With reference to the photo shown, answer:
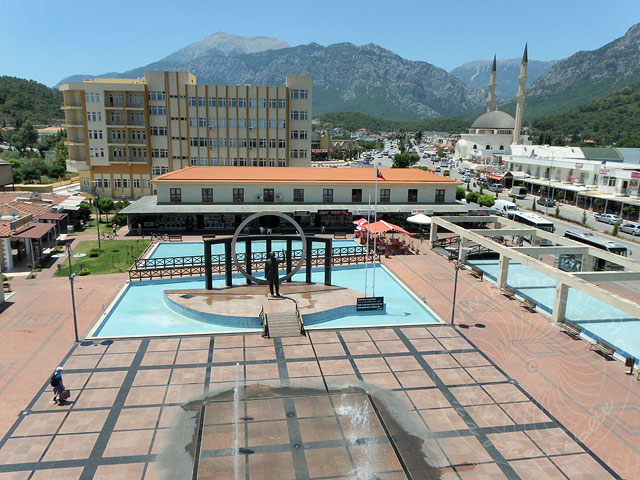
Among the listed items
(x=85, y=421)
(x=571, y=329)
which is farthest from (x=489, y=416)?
(x=85, y=421)

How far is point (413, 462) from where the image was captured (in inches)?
590

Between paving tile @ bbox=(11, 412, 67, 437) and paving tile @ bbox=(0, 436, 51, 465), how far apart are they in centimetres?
33

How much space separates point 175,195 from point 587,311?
40.3 meters

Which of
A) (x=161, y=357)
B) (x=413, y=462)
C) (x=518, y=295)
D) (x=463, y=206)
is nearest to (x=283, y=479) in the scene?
(x=413, y=462)

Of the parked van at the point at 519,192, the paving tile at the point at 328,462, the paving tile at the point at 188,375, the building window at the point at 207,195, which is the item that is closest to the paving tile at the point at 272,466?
the paving tile at the point at 328,462

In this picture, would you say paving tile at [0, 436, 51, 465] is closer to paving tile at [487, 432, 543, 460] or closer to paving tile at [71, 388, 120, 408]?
paving tile at [71, 388, 120, 408]

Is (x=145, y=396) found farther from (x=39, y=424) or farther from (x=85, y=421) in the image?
(x=39, y=424)

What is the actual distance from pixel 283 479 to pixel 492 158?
369 feet

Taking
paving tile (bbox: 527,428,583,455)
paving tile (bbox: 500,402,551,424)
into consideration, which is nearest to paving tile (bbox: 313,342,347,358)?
paving tile (bbox: 500,402,551,424)

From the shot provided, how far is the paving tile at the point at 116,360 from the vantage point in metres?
21.0

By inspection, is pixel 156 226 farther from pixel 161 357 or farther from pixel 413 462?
pixel 413 462

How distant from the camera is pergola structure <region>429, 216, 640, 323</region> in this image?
2335 centimetres

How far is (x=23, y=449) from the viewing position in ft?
50.1

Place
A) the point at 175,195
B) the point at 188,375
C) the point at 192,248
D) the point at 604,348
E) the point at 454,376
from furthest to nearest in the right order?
the point at 175,195
the point at 192,248
the point at 604,348
the point at 454,376
the point at 188,375
